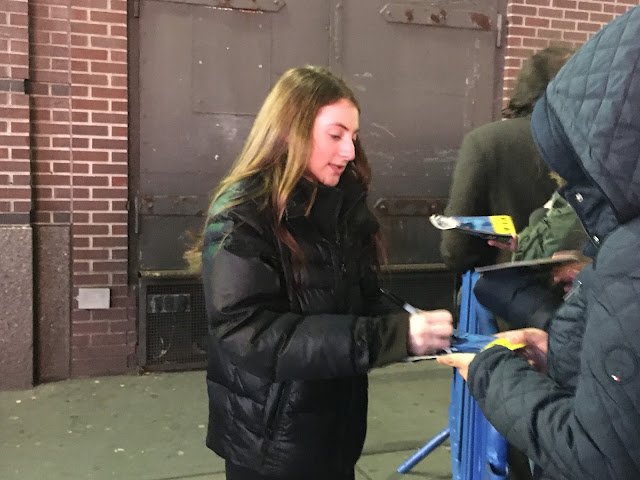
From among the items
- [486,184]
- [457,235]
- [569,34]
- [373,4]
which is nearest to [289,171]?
[457,235]

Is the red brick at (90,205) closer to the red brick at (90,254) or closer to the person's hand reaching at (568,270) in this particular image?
the red brick at (90,254)

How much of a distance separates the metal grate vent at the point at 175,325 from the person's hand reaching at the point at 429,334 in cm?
351

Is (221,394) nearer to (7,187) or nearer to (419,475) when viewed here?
(419,475)

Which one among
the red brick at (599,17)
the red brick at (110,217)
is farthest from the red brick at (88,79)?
the red brick at (599,17)

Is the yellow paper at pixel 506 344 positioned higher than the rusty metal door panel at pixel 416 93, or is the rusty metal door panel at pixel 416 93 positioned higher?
the rusty metal door panel at pixel 416 93

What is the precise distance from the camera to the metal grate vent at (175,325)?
480 centimetres

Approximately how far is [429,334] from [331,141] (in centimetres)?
66

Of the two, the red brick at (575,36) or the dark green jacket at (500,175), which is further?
the red brick at (575,36)

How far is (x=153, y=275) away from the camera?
15.4 feet

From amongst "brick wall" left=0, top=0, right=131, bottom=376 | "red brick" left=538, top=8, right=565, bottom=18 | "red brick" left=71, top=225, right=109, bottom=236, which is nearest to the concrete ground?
"brick wall" left=0, top=0, right=131, bottom=376

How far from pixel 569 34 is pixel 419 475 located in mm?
4124

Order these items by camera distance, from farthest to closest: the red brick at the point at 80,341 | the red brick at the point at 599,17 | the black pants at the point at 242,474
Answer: the red brick at the point at 599,17 → the red brick at the point at 80,341 → the black pants at the point at 242,474

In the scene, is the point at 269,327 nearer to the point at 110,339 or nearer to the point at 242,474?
the point at 242,474

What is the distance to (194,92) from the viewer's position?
15.6 ft
